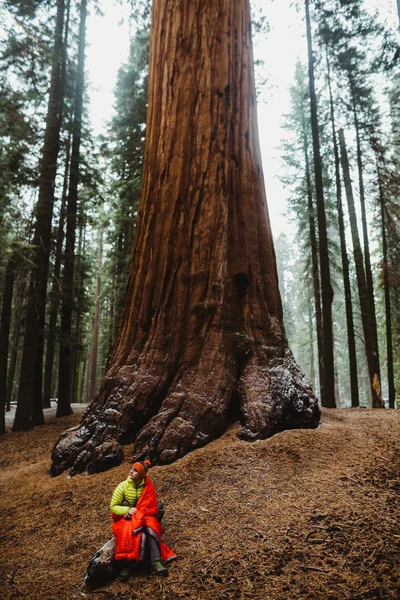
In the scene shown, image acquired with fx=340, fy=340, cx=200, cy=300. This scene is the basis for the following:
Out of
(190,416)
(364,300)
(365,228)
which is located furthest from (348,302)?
(190,416)

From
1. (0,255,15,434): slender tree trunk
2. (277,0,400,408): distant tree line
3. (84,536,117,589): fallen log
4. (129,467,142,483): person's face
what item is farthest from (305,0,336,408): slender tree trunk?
(84,536,117,589): fallen log

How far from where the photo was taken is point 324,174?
14.9m

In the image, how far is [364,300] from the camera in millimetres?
11977

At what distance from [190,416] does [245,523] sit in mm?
1472

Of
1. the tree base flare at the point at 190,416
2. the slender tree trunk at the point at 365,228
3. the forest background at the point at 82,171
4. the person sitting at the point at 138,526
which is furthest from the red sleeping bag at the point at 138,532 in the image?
the slender tree trunk at the point at 365,228

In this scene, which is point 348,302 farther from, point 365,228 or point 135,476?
point 135,476

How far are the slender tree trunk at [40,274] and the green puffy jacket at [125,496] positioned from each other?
7.97 meters

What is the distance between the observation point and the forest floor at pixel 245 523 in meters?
1.93

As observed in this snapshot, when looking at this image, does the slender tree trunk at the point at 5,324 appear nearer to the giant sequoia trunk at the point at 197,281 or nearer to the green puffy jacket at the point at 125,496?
the giant sequoia trunk at the point at 197,281

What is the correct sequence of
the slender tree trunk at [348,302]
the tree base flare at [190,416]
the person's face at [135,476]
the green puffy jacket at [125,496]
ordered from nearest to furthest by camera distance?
the green puffy jacket at [125,496] < the person's face at [135,476] < the tree base flare at [190,416] < the slender tree trunk at [348,302]

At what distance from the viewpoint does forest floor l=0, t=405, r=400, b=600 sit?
193 cm

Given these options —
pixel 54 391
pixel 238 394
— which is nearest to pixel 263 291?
pixel 238 394

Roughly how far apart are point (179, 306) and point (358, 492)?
9.50ft

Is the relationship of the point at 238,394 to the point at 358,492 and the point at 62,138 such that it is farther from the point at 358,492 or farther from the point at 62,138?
the point at 62,138
